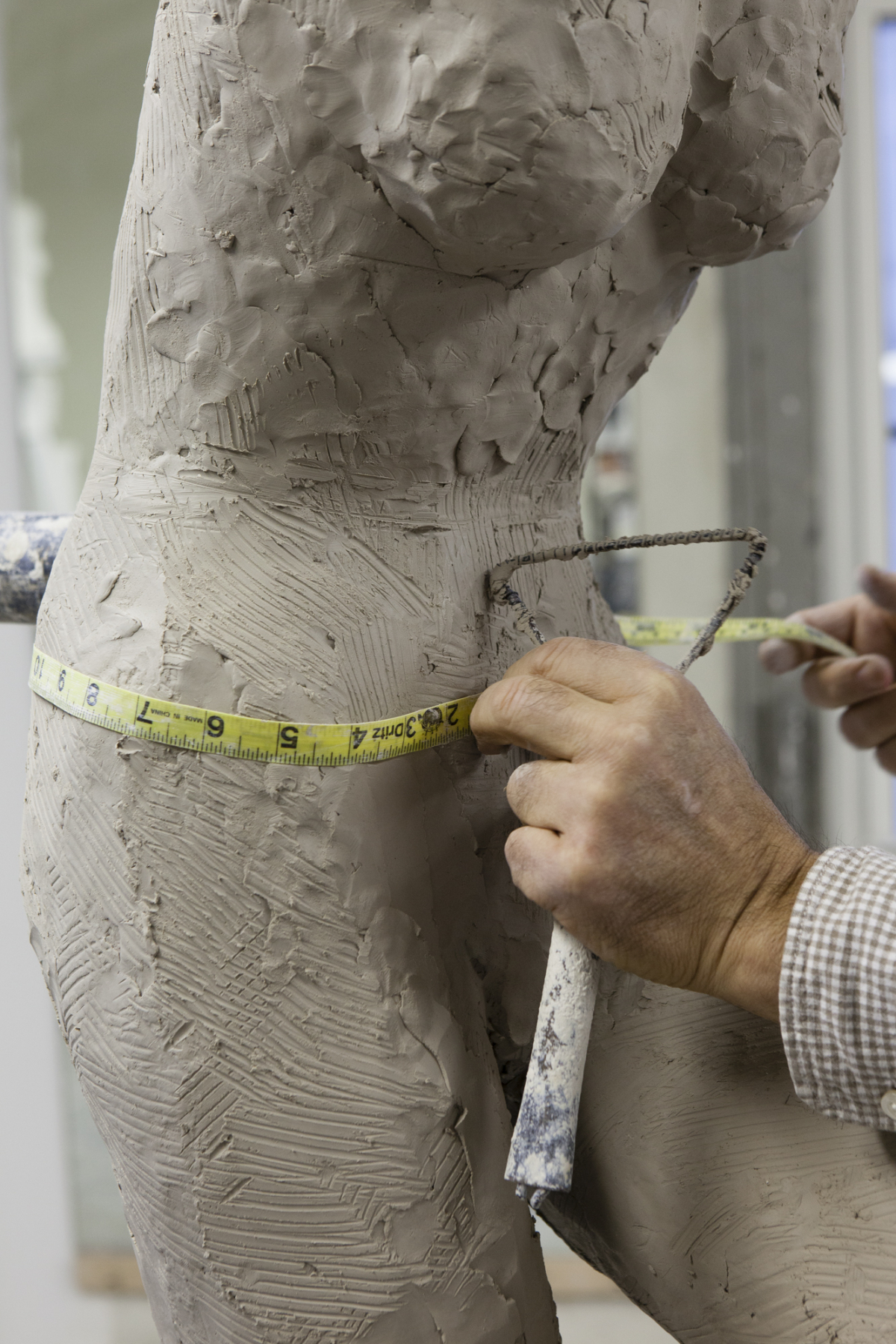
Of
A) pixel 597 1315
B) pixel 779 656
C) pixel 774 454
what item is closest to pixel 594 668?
pixel 779 656

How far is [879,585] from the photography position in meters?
1.38

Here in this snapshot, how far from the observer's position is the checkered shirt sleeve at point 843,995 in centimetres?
65

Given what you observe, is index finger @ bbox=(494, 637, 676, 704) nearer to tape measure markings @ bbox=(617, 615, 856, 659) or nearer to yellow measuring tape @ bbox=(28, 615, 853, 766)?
yellow measuring tape @ bbox=(28, 615, 853, 766)

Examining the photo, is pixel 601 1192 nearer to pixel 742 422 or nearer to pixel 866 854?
pixel 866 854

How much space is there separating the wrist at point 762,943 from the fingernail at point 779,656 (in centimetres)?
69

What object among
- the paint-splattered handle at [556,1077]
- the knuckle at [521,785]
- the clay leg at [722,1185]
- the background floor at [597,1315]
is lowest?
the background floor at [597,1315]

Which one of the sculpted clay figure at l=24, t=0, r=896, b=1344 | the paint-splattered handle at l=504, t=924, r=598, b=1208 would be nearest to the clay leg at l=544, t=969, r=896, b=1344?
the sculpted clay figure at l=24, t=0, r=896, b=1344

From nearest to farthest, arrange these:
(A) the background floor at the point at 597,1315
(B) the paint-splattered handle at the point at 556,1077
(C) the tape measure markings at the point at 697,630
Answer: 1. (B) the paint-splattered handle at the point at 556,1077
2. (C) the tape measure markings at the point at 697,630
3. (A) the background floor at the point at 597,1315

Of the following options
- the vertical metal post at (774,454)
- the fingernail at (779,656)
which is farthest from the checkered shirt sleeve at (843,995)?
the vertical metal post at (774,454)

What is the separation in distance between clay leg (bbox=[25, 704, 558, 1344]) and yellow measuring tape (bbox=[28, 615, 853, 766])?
1cm

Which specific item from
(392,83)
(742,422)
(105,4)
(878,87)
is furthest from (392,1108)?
(878,87)

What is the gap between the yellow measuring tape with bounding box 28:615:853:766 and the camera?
68cm

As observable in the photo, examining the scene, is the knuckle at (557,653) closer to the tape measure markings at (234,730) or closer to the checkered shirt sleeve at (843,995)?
the tape measure markings at (234,730)

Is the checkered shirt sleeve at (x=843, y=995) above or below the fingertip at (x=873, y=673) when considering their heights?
below
